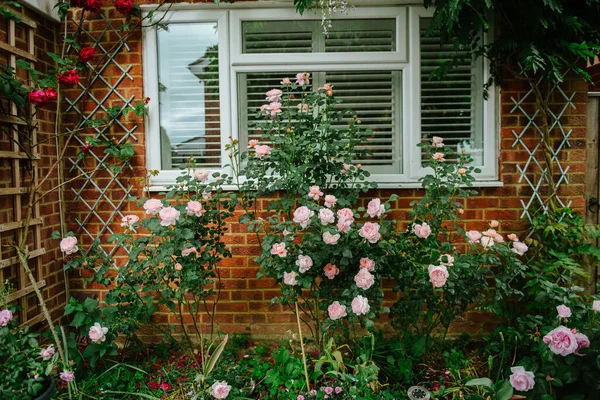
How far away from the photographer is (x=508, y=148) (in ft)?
8.89

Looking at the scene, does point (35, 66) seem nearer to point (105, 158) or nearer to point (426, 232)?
point (105, 158)

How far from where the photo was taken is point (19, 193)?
2.36m

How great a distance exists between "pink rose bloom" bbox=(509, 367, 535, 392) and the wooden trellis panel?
272 cm

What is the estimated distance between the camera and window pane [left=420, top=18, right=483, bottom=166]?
277 cm

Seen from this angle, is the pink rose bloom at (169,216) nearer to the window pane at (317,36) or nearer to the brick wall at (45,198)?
the brick wall at (45,198)

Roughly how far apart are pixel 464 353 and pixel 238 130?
2.19 m

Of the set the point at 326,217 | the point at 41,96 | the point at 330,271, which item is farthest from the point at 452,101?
the point at 41,96

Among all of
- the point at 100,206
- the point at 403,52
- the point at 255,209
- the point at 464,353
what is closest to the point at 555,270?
the point at 464,353

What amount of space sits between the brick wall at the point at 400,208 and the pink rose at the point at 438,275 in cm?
71

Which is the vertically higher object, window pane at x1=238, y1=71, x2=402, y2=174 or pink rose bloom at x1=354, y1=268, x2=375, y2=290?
window pane at x1=238, y1=71, x2=402, y2=174

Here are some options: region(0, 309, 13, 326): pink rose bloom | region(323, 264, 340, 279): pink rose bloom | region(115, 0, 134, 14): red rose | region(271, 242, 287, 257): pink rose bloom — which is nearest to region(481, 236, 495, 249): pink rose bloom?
region(323, 264, 340, 279): pink rose bloom

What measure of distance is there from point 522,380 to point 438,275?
0.62m

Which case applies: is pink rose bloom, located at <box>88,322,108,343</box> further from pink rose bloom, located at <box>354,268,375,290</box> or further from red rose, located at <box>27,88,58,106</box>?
pink rose bloom, located at <box>354,268,375,290</box>

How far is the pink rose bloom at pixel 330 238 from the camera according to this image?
1987mm
